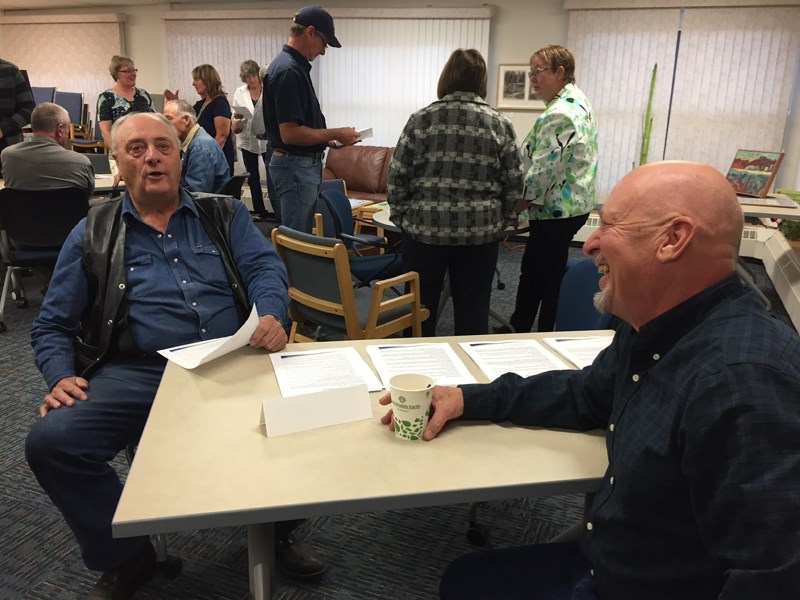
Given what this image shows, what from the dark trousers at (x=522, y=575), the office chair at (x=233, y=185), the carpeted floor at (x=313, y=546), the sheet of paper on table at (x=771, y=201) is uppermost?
the office chair at (x=233, y=185)

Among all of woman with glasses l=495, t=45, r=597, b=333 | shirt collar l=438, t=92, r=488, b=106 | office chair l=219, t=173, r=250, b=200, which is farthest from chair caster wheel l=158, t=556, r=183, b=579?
office chair l=219, t=173, r=250, b=200

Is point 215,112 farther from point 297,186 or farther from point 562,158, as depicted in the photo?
point 562,158

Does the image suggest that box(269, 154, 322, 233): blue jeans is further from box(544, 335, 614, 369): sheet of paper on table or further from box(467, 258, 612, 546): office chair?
box(544, 335, 614, 369): sheet of paper on table

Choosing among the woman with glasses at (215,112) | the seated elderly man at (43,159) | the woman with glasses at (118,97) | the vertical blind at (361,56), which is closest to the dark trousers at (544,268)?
the seated elderly man at (43,159)

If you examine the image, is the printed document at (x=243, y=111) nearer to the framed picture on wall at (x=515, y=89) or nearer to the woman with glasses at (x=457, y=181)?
the framed picture on wall at (x=515, y=89)

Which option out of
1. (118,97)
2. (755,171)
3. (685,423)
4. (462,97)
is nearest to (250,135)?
(118,97)

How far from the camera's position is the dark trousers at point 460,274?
277 centimetres

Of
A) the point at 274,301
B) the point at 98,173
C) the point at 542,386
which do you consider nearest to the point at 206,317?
the point at 274,301

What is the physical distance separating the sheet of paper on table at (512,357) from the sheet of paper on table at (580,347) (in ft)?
0.11

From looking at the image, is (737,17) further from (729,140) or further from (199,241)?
(199,241)

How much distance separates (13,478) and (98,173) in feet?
11.4

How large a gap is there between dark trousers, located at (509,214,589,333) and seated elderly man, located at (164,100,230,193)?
6.26ft

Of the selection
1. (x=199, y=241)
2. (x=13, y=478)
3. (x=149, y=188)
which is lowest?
(x=13, y=478)

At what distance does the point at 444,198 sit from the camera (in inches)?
104
